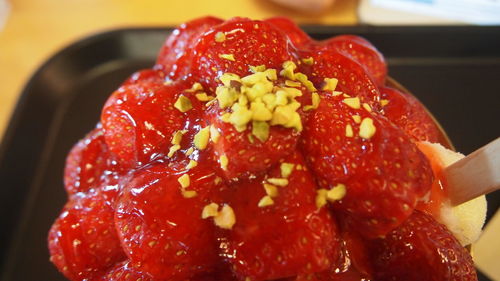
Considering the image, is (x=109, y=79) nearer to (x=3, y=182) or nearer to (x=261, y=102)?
(x=3, y=182)

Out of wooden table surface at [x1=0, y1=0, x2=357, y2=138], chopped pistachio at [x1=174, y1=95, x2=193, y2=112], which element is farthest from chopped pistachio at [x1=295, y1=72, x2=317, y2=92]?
wooden table surface at [x1=0, y1=0, x2=357, y2=138]

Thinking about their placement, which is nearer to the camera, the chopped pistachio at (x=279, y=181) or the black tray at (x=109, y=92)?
the chopped pistachio at (x=279, y=181)

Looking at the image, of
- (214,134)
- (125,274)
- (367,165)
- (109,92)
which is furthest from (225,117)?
(109,92)

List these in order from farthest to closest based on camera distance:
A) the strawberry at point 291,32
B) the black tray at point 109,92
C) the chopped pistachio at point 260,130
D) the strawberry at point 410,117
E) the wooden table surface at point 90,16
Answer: the wooden table surface at point 90,16 → the black tray at point 109,92 → the strawberry at point 291,32 → the strawberry at point 410,117 → the chopped pistachio at point 260,130

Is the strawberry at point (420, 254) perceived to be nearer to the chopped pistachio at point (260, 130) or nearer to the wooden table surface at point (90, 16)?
the chopped pistachio at point (260, 130)

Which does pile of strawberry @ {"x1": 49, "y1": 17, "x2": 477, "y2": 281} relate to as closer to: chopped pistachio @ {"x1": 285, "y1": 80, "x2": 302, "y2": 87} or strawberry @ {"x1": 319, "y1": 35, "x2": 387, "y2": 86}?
chopped pistachio @ {"x1": 285, "y1": 80, "x2": 302, "y2": 87}

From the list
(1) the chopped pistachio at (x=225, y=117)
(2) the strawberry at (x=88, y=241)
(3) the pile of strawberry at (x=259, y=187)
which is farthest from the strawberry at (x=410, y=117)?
(2) the strawberry at (x=88, y=241)

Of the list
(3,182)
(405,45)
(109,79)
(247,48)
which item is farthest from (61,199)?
(405,45)
